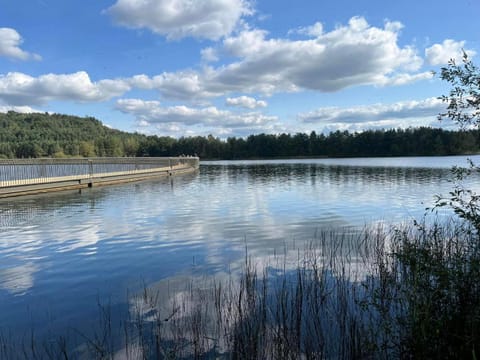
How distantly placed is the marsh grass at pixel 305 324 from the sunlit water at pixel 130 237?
74 centimetres

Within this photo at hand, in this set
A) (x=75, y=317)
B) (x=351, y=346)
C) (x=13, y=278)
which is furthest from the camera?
(x=13, y=278)

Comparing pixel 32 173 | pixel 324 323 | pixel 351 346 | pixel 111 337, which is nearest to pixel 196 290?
pixel 111 337

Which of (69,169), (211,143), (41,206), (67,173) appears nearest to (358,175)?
(41,206)

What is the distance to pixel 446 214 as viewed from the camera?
14.8 m

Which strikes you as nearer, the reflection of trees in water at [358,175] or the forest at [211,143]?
the reflection of trees in water at [358,175]

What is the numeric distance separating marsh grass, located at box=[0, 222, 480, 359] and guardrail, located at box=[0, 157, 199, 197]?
875 inches

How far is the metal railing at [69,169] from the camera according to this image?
28.7 metres

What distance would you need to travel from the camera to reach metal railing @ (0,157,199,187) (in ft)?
94.2

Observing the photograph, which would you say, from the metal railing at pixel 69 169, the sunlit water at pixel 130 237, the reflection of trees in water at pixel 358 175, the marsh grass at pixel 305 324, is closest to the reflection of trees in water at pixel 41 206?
the sunlit water at pixel 130 237

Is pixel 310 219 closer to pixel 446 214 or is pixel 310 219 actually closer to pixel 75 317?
pixel 446 214

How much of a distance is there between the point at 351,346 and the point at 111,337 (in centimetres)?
341

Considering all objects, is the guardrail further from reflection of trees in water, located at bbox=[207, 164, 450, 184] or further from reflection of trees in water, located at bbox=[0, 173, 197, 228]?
reflection of trees in water, located at bbox=[207, 164, 450, 184]

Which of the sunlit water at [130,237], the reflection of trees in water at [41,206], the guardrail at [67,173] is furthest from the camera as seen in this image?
the guardrail at [67,173]

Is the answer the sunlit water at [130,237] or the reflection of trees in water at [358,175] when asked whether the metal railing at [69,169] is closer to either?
the sunlit water at [130,237]
